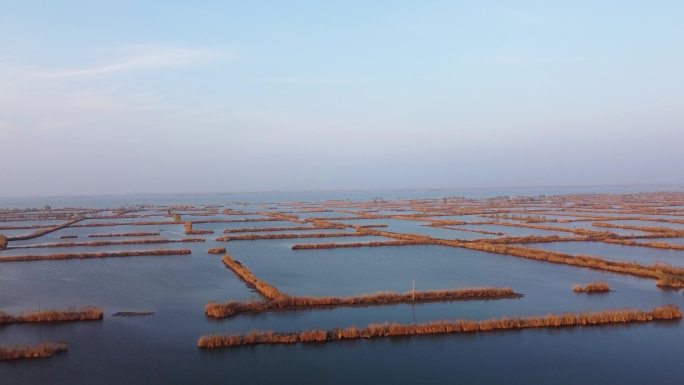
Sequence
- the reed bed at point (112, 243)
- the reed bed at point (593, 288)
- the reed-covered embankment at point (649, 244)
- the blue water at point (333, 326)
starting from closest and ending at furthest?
the blue water at point (333, 326), the reed bed at point (593, 288), the reed-covered embankment at point (649, 244), the reed bed at point (112, 243)

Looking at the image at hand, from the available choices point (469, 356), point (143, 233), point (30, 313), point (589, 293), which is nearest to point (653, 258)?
point (589, 293)

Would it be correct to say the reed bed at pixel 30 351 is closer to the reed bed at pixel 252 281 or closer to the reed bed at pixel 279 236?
the reed bed at pixel 252 281

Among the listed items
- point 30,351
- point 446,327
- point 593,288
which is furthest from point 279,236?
point 30,351

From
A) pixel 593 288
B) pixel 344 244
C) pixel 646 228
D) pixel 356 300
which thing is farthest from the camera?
pixel 646 228

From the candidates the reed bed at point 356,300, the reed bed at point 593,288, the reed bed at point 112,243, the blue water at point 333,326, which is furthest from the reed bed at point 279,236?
the reed bed at point 593,288

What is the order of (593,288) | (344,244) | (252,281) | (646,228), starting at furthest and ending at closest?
(646,228) < (344,244) < (252,281) < (593,288)

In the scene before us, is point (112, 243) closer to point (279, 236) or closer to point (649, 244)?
point (279, 236)

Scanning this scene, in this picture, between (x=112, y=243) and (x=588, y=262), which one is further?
(x=112, y=243)

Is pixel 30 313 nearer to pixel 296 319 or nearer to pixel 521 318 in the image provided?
Answer: pixel 296 319
